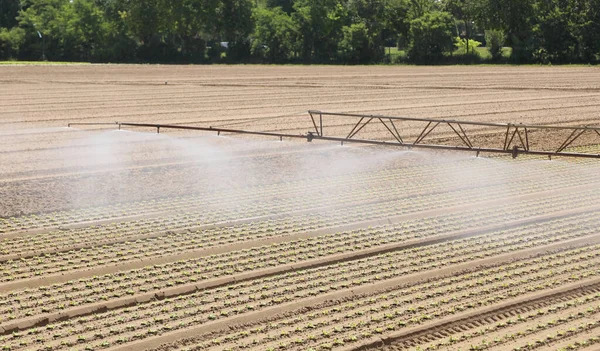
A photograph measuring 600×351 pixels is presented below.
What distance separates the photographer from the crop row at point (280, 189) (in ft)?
50.5

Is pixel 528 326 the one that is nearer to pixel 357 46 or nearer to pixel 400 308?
pixel 400 308

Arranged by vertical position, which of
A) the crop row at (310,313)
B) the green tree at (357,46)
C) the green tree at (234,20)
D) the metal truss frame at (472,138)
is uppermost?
the green tree at (234,20)

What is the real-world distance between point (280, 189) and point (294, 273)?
6064 mm

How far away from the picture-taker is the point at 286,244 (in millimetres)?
13555

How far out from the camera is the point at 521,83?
45.2 m

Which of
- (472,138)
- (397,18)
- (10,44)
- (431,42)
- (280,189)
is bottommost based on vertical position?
(280,189)

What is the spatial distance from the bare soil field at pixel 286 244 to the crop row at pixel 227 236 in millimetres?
52

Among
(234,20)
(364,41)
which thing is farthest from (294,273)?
(234,20)

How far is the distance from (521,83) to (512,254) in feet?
112

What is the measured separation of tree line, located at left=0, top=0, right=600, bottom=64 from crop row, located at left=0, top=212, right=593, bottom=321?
55.2 meters

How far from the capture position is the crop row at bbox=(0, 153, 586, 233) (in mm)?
15398

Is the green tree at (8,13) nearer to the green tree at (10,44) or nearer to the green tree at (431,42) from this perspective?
the green tree at (10,44)

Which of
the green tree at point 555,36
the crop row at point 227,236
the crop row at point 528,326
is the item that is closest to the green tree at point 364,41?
the green tree at point 555,36

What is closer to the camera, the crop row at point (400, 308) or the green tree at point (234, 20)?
the crop row at point (400, 308)
